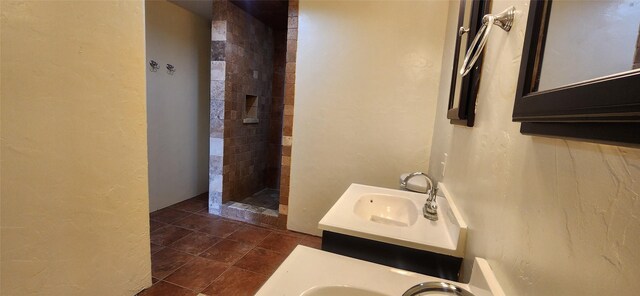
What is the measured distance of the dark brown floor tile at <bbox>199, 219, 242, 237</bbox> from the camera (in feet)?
7.97

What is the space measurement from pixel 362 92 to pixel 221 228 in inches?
70.6

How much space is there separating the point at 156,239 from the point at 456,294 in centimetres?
245

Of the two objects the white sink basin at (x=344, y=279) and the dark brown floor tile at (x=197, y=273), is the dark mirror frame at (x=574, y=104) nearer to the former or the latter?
the white sink basin at (x=344, y=279)

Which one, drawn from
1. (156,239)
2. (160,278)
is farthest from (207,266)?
(156,239)

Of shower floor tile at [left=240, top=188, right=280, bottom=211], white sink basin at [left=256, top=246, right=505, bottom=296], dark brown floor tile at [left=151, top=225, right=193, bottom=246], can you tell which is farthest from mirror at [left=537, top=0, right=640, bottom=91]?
shower floor tile at [left=240, top=188, right=280, bottom=211]

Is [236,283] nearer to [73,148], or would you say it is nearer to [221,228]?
[221,228]

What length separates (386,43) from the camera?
6.81 ft

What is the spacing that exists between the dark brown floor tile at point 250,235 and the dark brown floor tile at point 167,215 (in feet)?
2.29

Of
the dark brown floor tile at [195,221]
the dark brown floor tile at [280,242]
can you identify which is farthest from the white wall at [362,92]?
the dark brown floor tile at [195,221]

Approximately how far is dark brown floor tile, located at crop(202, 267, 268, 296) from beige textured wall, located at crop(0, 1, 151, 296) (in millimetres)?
437

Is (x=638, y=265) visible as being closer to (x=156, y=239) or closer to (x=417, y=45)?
(x=417, y=45)

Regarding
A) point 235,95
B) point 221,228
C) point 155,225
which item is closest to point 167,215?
point 155,225

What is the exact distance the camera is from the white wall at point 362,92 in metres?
2.02

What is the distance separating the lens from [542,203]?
42 cm
